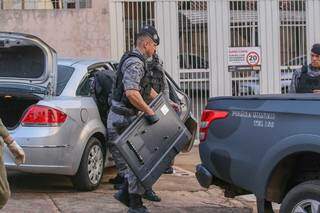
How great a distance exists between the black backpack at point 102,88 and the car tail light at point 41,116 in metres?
0.76

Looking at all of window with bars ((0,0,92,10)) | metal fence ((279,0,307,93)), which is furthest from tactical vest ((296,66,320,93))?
window with bars ((0,0,92,10))

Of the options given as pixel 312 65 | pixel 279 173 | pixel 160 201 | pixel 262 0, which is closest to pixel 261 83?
pixel 262 0

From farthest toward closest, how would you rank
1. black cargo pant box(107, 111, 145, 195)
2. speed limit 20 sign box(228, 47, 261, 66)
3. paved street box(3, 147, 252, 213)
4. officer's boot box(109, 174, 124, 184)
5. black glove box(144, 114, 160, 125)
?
speed limit 20 sign box(228, 47, 261, 66), officer's boot box(109, 174, 124, 184), paved street box(3, 147, 252, 213), black cargo pant box(107, 111, 145, 195), black glove box(144, 114, 160, 125)

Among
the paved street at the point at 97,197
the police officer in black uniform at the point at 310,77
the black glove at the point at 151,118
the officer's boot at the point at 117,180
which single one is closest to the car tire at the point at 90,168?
the paved street at the point at 97,197

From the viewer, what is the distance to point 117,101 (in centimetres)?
631

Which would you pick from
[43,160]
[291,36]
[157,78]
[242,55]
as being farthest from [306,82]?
[291,36]

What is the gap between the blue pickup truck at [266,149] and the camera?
486 centimetres

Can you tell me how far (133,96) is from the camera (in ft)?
19.5

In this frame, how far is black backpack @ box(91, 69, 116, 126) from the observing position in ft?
24.1

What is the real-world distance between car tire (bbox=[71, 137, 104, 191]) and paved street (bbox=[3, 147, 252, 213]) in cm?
10

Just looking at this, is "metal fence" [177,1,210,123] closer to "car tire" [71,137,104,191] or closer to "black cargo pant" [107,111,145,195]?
"car tire" [71,137,104,191]

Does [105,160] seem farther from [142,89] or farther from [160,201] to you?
[142,89]

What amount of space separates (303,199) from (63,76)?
353cm

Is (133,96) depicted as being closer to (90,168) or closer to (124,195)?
(124,195)
